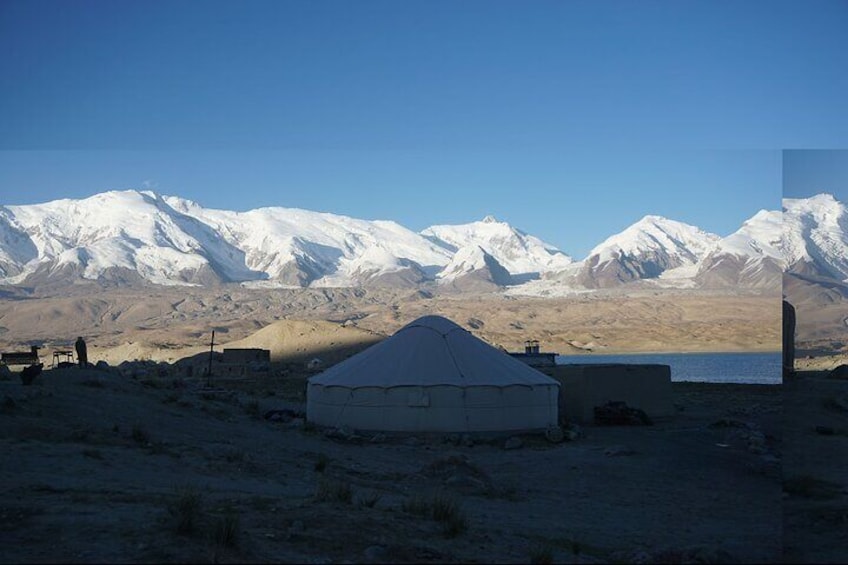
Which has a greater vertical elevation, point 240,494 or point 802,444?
point 802,444

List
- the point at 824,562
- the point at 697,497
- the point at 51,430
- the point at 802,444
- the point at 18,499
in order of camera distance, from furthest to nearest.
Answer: the point at 51,430, the point at 697,497, the point at 18,499, the point at 802,444, the point at 824,562

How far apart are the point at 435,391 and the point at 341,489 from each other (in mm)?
10840

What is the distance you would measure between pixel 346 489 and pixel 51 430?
691cm

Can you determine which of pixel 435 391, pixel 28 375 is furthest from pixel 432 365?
pixel 28 375

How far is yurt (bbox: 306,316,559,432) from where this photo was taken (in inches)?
849

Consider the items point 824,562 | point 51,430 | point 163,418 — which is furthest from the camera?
point 163,418

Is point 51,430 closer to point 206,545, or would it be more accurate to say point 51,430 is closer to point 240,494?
point 240,494

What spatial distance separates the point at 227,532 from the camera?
8.14 metres

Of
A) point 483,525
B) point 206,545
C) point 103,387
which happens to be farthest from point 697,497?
point 103,387

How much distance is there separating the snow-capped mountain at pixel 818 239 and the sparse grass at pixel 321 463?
820 centimetres

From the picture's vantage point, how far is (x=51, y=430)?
15.7 m

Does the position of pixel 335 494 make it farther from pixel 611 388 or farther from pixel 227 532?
pixel 611 388

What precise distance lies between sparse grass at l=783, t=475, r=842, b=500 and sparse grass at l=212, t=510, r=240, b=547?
15.5ft

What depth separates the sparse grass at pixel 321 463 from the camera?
49.1 feet
